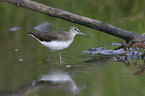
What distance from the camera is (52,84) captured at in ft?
18.9

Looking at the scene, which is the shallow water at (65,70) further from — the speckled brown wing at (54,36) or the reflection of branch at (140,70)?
the speckled brown wing at (54,36)

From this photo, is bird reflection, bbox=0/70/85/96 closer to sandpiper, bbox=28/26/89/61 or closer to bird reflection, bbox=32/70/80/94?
bird reflection, bbox=32/70/80/94

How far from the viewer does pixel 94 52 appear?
8.74 meters

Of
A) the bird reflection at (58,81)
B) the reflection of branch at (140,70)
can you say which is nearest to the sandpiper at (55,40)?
the bird reflection at (58,81)

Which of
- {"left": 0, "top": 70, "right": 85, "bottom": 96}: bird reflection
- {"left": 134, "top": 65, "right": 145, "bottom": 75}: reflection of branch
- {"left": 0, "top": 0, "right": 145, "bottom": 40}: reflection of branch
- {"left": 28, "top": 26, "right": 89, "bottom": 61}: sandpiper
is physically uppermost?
{"left": 0, "top": 0, "right": 145, "bottom": 40}: reflection of branch

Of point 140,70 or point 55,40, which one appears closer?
point 140,70

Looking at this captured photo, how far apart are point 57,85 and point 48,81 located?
31 cm

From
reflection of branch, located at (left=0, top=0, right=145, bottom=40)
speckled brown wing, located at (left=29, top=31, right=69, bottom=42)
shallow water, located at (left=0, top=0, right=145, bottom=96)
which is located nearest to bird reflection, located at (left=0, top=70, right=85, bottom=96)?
shallow water, located at (left=0, top=0, right=145, bottom=96)

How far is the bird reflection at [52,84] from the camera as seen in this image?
5383mm

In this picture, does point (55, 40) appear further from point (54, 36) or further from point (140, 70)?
point (140, 70)

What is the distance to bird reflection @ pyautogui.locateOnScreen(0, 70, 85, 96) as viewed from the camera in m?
5.38

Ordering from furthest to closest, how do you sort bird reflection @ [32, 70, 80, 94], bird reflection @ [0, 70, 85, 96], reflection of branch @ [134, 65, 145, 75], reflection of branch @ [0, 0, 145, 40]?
reflection of branch @ [0, 0, 145, 40]
reflection of branch @ [134, 65, 145, 75]
bird reflection @ [32, 70, 80, 94]
bird reflection @ [0, 70, 85, 96]

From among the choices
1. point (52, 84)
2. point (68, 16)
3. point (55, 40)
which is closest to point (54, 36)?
point (55, 40)

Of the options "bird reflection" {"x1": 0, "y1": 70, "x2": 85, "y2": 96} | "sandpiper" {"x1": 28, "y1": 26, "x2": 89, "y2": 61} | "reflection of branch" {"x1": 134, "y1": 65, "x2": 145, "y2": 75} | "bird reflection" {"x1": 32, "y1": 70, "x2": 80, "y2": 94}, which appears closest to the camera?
"bird reflection" {"x1": 0, "y1": 70, "x2": 85, "y2": 96}
